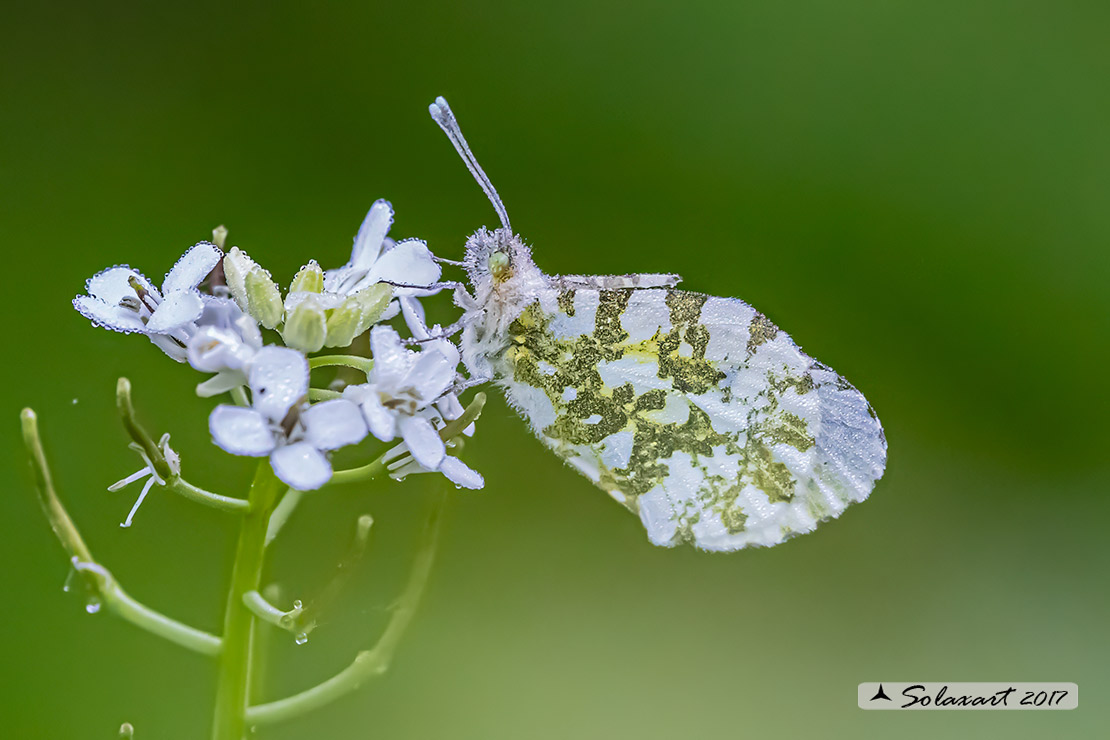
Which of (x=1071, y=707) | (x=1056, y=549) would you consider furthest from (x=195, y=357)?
(x=1056, y=549)

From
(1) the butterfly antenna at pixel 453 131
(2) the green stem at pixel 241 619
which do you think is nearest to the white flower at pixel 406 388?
(2) the green stem at pixel 241 619

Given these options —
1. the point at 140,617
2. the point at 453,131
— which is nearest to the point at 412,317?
the point at 453,131

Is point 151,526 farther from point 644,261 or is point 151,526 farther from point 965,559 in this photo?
point 965,559

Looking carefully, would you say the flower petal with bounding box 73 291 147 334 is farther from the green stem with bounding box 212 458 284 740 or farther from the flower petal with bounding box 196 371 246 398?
the green stem with bounding box 212 458 284 740

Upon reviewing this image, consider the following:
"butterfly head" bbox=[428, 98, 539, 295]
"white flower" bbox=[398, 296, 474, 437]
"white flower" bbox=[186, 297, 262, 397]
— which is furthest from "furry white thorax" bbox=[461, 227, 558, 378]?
"white flower" bbox=[186, 297, 262, 397]

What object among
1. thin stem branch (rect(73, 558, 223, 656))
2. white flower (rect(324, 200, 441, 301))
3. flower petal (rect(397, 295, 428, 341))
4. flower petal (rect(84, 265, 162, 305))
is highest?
→ white flower (rect(324, 200, 441, 301))
